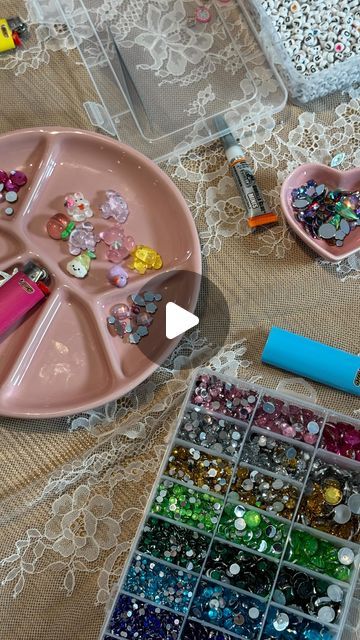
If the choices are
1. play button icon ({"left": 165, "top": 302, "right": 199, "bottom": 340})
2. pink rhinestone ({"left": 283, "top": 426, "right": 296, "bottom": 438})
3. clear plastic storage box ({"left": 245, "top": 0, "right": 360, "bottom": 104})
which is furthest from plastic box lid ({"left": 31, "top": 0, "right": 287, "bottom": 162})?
pink rhinestone ({"left": 283, "top": 426, "right": 296, "bottom": 438})

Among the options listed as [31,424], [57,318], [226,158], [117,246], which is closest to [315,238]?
[226,158]

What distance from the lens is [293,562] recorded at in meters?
0.88

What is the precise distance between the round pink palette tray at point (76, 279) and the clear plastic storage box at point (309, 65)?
28 cm

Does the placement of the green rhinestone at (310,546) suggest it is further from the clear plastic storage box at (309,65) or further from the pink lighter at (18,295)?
the clear plastic storage box at (309,65)

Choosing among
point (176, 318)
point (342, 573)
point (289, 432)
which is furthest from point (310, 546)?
point (176, 318)

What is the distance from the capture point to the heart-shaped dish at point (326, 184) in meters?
1.00

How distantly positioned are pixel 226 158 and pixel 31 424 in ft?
1.72

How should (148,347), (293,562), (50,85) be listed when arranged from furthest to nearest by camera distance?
(50,85)
(148,347)
(293,562)

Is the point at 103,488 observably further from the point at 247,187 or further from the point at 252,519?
the point at 247,187

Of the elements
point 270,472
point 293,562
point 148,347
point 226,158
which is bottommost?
point 293,562

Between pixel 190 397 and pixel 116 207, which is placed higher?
pixel 116 207

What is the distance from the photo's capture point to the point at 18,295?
0.94 metres

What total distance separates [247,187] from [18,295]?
39 cm

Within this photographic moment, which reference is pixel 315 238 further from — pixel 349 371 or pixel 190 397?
pixel 190 397
